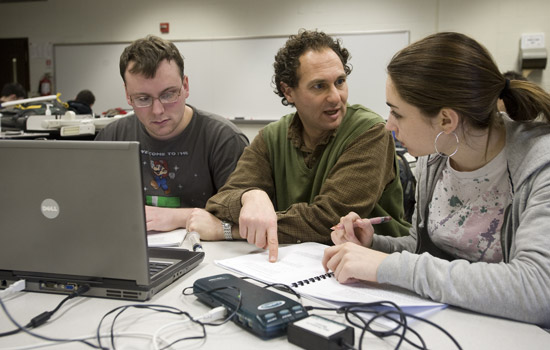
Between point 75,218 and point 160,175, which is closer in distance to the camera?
point 75,218

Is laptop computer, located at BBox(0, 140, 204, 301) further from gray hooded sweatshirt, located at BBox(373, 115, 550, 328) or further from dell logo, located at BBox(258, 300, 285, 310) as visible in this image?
gray hooded sweatshirt, located at BBox(373, 115, 550, 328)

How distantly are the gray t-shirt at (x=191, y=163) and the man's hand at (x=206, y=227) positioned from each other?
48 centimetres

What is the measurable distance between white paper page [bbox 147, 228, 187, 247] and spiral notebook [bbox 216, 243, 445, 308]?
0.75 feet

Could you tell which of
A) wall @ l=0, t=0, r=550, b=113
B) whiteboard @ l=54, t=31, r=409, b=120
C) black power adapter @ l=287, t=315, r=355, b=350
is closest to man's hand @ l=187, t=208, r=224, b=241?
black power adapter @ l=287, t=315, r=355, b=350

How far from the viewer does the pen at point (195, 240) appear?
4.24ft

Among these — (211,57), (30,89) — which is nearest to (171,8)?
(211,57)

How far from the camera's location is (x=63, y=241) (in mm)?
914

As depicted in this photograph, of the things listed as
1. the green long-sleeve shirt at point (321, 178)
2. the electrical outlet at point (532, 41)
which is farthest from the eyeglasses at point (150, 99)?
the electrical outlet at point (532, 41)

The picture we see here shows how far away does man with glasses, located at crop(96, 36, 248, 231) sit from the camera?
5.91 feet

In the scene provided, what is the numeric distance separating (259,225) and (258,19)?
15.9 feet

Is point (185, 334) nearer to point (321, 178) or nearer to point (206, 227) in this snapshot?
point (206, 227)

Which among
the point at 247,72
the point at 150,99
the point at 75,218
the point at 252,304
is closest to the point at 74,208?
the point at 75,218

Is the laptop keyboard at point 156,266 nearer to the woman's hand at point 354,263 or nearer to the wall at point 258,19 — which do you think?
the woman's hand at point 354,263

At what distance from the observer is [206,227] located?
140cm
